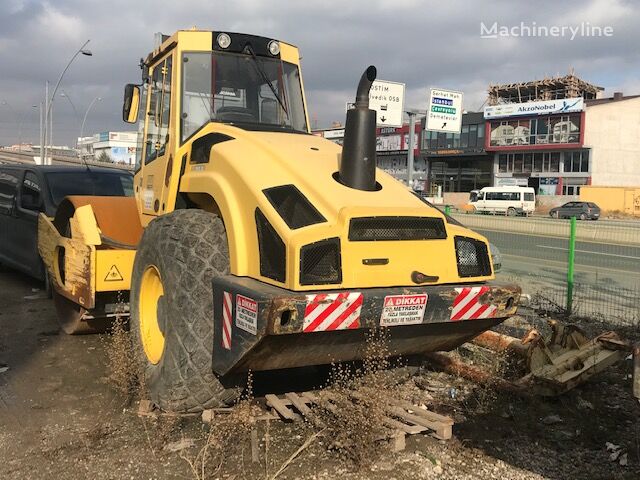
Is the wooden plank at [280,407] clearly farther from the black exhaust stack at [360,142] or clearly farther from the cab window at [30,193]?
the cab window at [30,193]

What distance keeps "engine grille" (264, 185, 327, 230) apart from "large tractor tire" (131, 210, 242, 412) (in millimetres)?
538

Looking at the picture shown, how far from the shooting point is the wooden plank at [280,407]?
4254 mm

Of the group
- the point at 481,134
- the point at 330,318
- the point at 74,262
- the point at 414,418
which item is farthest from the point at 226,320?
the point at 481,134

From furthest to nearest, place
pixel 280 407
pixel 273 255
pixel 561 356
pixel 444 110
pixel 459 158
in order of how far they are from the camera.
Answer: pixel 459 158
pixel 444 110
pixel 561 356
pixel 280 407
pixel 273 255

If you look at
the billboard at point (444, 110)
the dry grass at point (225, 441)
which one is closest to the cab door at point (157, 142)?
the dry grass at point (225, 441)

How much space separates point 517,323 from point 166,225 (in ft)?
16.8

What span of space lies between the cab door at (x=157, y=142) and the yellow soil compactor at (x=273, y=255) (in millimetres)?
47

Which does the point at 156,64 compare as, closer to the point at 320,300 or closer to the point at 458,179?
the point at 320,300

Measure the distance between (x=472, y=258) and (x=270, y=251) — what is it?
146 cm

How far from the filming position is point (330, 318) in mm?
3572

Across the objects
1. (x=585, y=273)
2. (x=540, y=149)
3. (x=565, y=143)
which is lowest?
(x=585, y=273)

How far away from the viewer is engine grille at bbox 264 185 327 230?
3717mm

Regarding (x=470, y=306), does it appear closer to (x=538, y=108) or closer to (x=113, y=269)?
(x=113, y=269)

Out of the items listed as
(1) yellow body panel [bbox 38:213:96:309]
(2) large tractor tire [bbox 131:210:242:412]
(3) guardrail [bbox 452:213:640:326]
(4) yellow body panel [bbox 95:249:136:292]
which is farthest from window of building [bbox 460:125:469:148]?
(2) large tractor tire [bbox 131:210:242:412]
